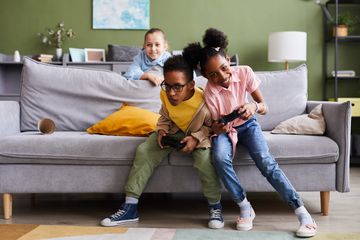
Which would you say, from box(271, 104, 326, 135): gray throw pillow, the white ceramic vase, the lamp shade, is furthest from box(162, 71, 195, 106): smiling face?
the white ceramic vase

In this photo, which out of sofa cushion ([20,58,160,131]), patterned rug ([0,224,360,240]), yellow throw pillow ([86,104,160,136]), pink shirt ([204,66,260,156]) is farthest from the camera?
sofa cushion ([20,58,160,131])

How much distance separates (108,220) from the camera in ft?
7.18

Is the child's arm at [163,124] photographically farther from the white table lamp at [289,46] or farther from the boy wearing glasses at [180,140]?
the white table lamp at [289,46]

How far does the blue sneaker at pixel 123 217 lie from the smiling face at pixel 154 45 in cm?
113

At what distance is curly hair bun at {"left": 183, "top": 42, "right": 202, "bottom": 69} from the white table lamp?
2.53 m

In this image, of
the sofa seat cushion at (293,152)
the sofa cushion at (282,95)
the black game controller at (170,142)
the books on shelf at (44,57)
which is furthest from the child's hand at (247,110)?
the books on shelf at (44,57)

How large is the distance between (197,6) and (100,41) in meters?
1.17

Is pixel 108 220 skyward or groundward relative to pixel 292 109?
groundward

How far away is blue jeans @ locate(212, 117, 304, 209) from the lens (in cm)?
210

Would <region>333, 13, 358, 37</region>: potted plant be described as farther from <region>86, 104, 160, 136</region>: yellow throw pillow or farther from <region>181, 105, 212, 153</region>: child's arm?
<region>181, 105, 212, 153</region>: child's arm

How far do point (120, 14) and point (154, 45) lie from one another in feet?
7.52

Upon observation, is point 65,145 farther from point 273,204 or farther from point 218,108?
point 273,204

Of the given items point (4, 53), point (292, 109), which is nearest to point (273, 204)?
point (292, 109)

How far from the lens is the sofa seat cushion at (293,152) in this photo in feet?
7.49
